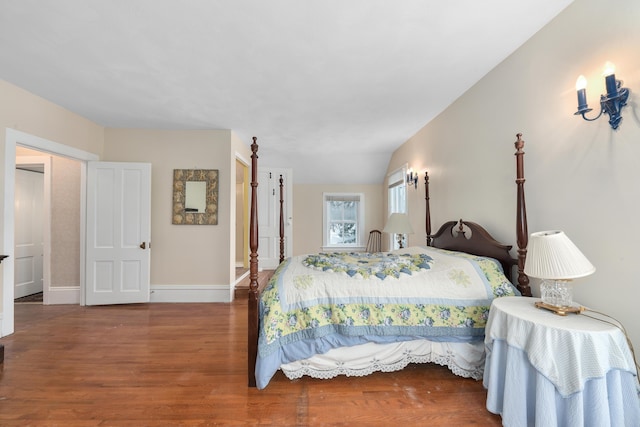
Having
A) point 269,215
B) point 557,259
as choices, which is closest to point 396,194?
point 269,215

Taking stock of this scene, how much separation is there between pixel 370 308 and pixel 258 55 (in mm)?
2116

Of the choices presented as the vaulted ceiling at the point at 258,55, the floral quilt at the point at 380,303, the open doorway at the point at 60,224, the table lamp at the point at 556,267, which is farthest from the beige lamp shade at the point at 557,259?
the open doorway at the point at 60,224

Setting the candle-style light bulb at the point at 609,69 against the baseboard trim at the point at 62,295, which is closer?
the candle-style light bulb at the point at 609,69

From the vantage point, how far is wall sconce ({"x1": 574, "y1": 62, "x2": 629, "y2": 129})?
1.50m

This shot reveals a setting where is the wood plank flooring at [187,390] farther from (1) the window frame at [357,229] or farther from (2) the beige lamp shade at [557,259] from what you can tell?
(1) the window frame at [357,229]

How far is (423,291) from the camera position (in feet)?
6.75

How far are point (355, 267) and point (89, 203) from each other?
3715mm

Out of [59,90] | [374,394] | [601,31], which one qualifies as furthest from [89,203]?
[601,31]

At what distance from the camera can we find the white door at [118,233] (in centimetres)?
378

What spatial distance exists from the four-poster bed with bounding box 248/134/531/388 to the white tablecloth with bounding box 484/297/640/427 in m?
0.47

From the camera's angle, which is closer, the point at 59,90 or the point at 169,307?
the point at 59,90

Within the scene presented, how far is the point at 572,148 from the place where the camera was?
1.81m

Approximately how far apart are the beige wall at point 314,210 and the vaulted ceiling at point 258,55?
2.66 m

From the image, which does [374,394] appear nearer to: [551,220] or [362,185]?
[551,220]
